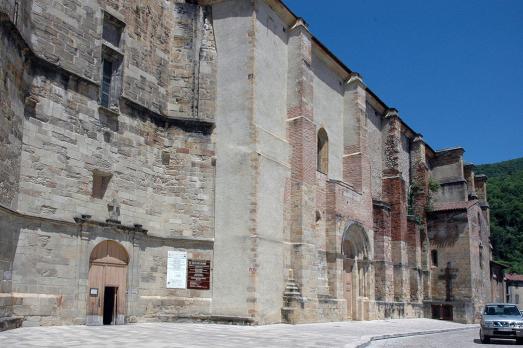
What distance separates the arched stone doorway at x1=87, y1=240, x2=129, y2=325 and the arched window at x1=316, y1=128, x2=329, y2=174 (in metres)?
11.1

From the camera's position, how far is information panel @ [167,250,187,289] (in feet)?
61.4

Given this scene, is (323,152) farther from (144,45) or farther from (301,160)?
(144,45)

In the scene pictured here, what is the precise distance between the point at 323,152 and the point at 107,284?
12.4 meters

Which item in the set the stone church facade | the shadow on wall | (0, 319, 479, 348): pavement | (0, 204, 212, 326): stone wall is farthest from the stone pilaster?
the shadow on wall

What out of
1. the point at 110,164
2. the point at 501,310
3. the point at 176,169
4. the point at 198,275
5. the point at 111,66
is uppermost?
the point at 111,66

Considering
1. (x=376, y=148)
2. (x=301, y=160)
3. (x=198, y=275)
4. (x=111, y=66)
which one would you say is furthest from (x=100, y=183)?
(x=376, y=148)

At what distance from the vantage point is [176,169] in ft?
64.2

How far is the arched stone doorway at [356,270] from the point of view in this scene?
25406mm

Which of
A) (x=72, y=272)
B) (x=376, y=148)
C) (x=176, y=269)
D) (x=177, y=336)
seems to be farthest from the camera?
(x=376, y=148)

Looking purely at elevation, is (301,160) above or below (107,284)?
above

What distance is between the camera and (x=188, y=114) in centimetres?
2014

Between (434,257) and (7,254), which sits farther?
(434,257)

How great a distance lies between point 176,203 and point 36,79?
613cm

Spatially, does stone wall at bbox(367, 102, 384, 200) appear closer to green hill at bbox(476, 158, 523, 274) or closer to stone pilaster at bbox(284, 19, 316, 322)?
stone pilaster at bbox(284, 19, 316, 322)
